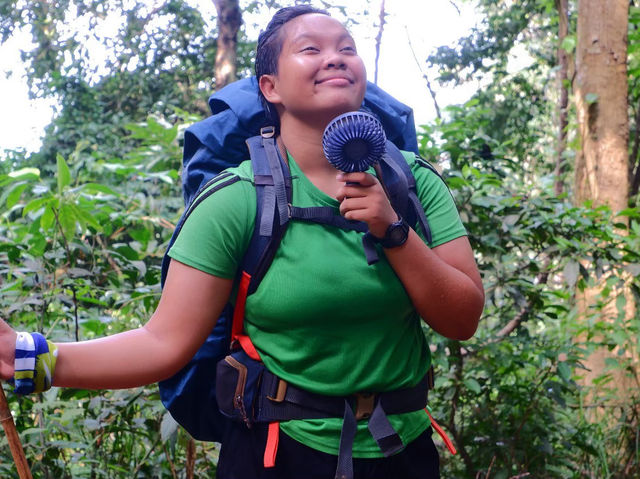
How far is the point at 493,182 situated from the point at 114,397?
1916 mm

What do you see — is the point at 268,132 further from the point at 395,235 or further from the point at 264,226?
the point at 395,235

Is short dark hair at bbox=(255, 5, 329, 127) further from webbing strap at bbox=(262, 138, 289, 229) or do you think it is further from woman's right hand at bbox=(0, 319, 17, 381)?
woman's right hand at bbox=(0, 319, 17, 381)

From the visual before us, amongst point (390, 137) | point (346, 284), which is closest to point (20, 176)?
point (390, 137)

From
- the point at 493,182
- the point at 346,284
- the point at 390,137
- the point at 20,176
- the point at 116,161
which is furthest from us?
the point at 116,161

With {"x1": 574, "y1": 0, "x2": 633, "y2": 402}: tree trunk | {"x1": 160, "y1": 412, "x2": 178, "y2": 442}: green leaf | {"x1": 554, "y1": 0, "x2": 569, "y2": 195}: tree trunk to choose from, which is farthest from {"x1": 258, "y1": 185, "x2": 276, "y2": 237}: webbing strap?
{"x1": 554, "y1": 0, "x2": 569, "y2": 195}: tree trunk

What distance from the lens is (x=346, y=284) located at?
5.17ft

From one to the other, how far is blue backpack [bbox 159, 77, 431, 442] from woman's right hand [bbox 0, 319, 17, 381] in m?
0.45

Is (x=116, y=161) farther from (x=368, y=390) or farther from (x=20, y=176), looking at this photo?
(x=368, y=390)

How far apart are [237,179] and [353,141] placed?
0.31 m

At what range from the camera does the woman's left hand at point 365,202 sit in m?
1.50

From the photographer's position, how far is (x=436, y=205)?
1.76m

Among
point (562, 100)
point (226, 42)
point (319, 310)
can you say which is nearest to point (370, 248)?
point (319, 310)

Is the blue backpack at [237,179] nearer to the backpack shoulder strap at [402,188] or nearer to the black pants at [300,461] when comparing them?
the backpack shoulder strap at [402,188]

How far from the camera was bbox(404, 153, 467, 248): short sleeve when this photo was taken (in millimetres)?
1723
